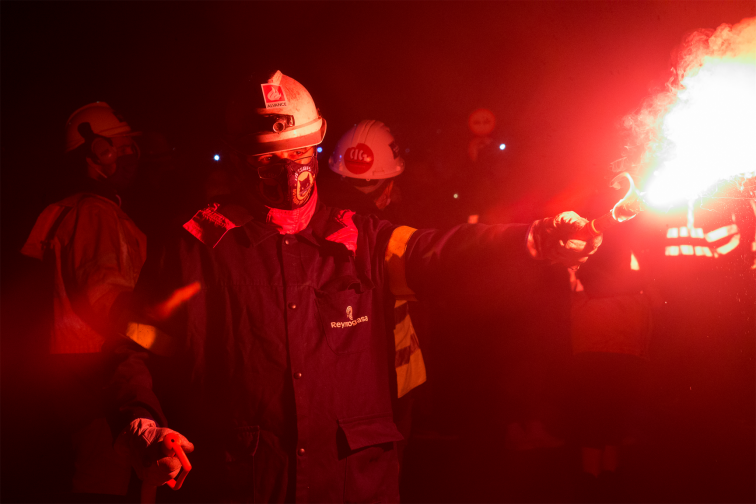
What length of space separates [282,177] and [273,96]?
1.41 feet

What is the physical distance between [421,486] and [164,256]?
12.3 ft

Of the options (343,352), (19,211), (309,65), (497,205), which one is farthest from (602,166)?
(19,211)

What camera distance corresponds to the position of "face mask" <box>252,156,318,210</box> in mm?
2689

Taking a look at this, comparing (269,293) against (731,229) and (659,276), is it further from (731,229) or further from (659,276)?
(731,229)

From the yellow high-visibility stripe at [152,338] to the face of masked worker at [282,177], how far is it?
75 cm

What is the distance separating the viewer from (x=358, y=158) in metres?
6.11

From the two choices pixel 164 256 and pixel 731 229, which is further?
pixel 731 229

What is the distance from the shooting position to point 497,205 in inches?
247

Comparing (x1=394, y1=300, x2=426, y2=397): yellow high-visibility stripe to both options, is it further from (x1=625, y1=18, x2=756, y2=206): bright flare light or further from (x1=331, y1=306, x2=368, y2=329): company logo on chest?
(x1=625, y1=18, x2=756, y2=206): bright flare light

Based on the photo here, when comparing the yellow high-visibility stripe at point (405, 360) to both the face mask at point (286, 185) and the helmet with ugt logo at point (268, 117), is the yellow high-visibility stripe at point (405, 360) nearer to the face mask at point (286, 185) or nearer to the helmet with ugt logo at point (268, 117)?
the face mask at point (286, 185)

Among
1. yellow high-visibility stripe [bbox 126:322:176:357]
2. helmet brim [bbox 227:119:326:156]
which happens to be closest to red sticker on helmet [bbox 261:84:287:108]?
helmet brim [bbox 227:119:326:156]

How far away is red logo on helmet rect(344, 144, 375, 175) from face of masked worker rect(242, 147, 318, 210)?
Answer: 10.6ft

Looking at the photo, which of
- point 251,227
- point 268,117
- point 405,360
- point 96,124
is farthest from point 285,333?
point 96,124

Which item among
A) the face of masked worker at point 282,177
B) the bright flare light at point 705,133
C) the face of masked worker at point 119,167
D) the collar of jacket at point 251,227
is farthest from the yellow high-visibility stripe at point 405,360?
the face of masked worker at point 119,167
